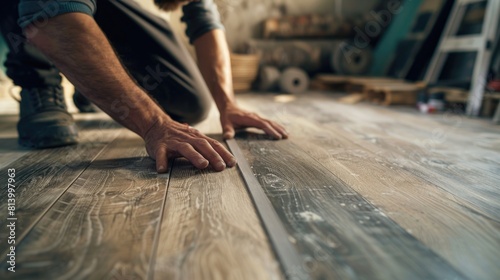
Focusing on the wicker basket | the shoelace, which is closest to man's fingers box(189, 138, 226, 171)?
the shoelace

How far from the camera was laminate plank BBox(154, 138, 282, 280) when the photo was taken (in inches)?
24.8

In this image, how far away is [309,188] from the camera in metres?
1.01

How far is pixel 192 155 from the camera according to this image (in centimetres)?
111

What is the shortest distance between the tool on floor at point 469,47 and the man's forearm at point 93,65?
227 centimetres

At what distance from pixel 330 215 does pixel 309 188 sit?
176mm

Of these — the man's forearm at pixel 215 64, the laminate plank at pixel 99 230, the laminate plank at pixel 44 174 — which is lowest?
the laminate plank at pixel 44 174

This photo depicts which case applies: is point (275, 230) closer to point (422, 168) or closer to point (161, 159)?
point (161, 159)

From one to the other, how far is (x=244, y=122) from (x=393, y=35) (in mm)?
3224

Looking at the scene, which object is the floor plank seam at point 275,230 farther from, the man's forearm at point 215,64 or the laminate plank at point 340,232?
the man's forearm at point 215,64

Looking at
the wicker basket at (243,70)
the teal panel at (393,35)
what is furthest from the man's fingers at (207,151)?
the teal panel at (393,35)

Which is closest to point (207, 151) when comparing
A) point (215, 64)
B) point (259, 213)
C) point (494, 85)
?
point (259, 213)

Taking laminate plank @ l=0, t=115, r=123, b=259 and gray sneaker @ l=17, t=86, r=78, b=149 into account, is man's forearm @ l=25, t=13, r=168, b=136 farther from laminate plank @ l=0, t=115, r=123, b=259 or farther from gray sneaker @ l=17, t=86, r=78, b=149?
gray sneaker @ l=17, t=86, r=78, b=149

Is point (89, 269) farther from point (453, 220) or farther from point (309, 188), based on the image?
point (453, 220)

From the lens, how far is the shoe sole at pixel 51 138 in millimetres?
1438
